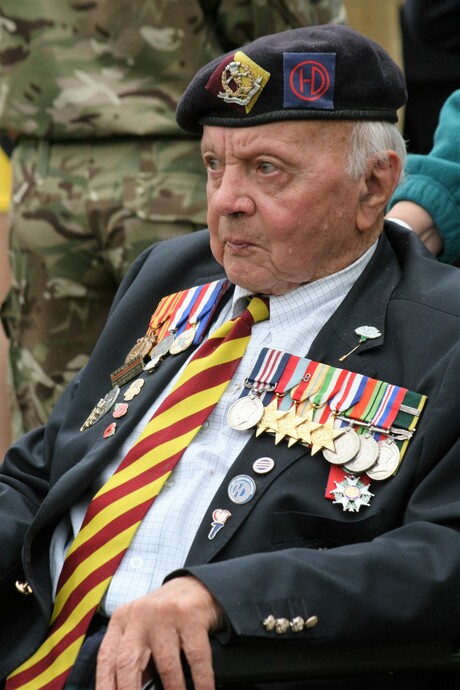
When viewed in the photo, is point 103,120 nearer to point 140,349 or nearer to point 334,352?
point 140,349

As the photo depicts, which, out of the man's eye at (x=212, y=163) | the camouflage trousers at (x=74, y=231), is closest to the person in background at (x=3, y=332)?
the camouflage trousers at (x=74, y=231)

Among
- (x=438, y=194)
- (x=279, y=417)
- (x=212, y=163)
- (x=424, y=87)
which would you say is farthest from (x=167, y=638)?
(x=424, y=87)

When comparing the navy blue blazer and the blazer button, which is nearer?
the navy blue blazer

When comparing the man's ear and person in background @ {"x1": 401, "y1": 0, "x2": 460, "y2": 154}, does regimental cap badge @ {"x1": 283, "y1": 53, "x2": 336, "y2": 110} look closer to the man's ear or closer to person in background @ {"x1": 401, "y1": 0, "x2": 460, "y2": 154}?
the man's ear

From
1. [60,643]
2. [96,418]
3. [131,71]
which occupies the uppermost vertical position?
[131,71]

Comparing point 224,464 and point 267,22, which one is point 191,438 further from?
point 267,22

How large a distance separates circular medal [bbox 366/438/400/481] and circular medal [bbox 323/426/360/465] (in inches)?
1.9

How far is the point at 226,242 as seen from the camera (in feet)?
9.82

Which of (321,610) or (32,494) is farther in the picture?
(32,494)

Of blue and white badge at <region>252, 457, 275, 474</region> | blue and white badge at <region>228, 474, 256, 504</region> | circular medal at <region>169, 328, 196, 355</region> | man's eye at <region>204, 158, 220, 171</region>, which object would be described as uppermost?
man's eye at <region>204, 158, 220, 171</region>

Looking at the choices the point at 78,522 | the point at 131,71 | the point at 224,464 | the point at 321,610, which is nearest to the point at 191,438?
the point at 224,464

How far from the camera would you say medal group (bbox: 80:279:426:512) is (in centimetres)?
267

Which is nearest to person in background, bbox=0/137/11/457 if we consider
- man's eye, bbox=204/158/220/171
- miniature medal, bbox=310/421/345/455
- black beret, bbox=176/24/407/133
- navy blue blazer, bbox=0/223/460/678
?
navy blue blazer, bbox=0/223/460/678

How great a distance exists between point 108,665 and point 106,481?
25.0 inches
